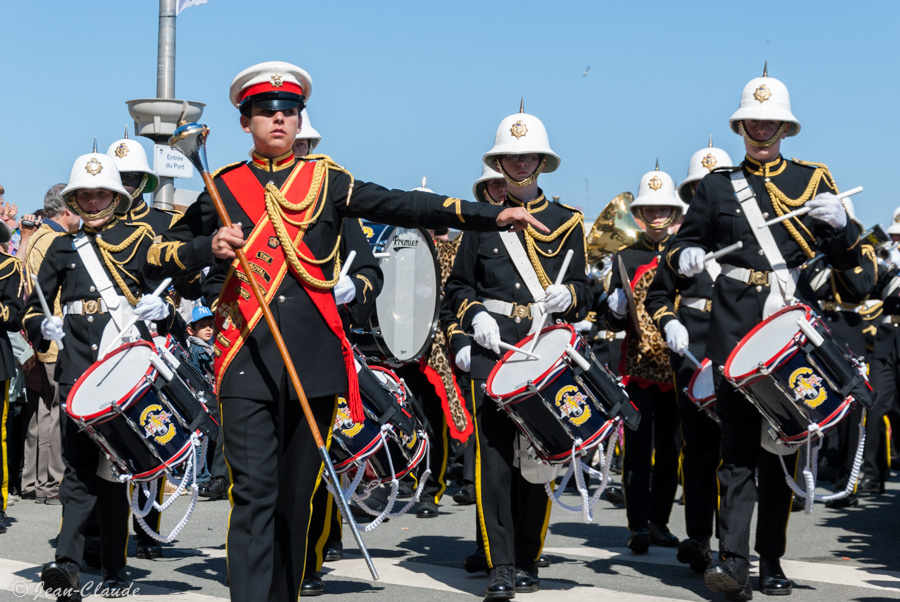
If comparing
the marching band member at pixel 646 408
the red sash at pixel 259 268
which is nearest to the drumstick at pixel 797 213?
the marching band member at pixel 646 408

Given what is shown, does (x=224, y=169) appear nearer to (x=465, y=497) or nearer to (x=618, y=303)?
(x=618, y=303)

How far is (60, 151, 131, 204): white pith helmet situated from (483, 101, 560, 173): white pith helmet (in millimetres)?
1965

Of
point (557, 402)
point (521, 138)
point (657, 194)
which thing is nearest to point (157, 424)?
point (557, 402)

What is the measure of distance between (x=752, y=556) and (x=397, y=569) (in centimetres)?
212

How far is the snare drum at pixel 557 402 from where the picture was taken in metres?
6.59

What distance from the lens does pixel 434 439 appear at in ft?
36.3

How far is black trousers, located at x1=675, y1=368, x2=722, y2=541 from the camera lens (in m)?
7.88

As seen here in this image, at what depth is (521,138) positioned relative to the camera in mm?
7297

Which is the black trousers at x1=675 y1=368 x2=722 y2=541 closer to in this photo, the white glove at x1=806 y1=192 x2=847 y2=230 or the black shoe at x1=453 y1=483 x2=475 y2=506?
the white glove at x1=806 y1=192 x2=847 y2=230

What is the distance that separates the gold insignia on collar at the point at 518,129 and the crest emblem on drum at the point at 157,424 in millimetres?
2376

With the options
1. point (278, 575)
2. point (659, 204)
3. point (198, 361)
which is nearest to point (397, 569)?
point (278, 575)

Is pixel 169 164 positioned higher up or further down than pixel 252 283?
higher up

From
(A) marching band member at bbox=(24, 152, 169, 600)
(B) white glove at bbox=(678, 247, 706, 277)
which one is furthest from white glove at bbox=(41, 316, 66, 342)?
(B) white glove at bbox=(678, 247, 706, 277)

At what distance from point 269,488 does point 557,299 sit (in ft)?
7.79
